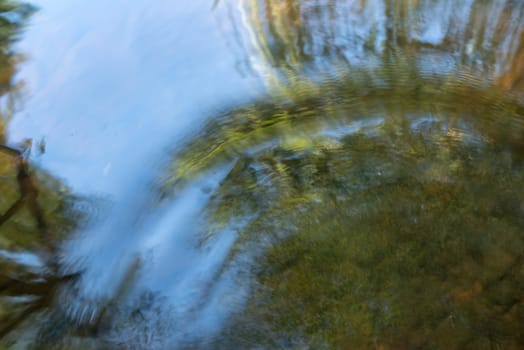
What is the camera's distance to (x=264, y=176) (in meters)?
1.80

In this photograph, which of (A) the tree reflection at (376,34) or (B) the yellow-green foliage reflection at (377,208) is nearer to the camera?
(B) the yellow-green foliage reflection at (377,208)

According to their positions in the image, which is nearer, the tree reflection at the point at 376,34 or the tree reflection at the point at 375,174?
the tree reflection at the point at 375,174

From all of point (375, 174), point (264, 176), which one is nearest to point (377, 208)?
point (375, 174)

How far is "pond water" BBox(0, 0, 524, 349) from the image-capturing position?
143 centimetres

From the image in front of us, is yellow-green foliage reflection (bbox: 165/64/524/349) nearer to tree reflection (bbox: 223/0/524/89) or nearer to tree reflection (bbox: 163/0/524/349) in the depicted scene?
tree reflection (bbox: 163/0/524/349)

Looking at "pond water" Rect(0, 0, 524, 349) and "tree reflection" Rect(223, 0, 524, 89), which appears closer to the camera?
"pond water" Rect(0, 0, 524, 349)

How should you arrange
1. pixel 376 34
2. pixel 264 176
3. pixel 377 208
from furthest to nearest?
pixel 376 34, pixel 264 176, pixel 377 208

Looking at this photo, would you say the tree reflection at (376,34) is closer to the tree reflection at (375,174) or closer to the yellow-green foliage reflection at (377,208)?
the tree reflection at (375,174)

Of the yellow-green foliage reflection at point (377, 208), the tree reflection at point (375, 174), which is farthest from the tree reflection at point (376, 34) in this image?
the yellow-green foliage reflection at point (377, 208)

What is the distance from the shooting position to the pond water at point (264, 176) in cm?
143

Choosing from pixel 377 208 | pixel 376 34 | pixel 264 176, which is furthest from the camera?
pixel 376 34

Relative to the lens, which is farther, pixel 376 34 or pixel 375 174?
pixel 376 34

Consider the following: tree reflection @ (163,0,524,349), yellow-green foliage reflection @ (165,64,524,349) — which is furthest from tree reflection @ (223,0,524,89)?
yellow-green foliage reflection @ (165,64,524,349)

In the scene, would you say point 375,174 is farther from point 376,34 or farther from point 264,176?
point 376,34
